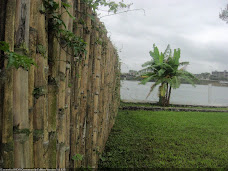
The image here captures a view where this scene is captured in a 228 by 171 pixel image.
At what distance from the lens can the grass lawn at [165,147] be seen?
9.62ft

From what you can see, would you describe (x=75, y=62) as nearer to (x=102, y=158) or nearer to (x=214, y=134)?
(x=102, y=158)

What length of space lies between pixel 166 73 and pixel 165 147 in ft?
21.7

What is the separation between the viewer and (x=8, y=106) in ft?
2.65

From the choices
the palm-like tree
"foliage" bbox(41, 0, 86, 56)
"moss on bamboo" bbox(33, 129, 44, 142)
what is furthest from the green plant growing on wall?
the palm-like tree

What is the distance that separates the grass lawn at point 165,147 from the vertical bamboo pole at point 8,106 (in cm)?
213

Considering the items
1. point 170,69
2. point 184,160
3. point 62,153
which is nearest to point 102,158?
point 184,160

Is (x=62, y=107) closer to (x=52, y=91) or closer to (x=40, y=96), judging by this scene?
(x=52, y=91)

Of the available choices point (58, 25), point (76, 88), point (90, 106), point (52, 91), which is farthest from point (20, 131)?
point (90, 106)

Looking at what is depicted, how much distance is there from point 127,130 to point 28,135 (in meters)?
3.85

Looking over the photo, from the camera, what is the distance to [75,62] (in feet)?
5.23

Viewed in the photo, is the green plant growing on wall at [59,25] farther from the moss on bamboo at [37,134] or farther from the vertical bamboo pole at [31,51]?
the moss on bamboo at [37,134]

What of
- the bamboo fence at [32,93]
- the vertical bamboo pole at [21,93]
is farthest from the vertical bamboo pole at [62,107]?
the vertical bamboo pole at [21,93]

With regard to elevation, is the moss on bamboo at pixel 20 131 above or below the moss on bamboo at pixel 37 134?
above

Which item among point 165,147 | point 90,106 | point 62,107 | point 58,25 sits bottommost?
point 165,147
